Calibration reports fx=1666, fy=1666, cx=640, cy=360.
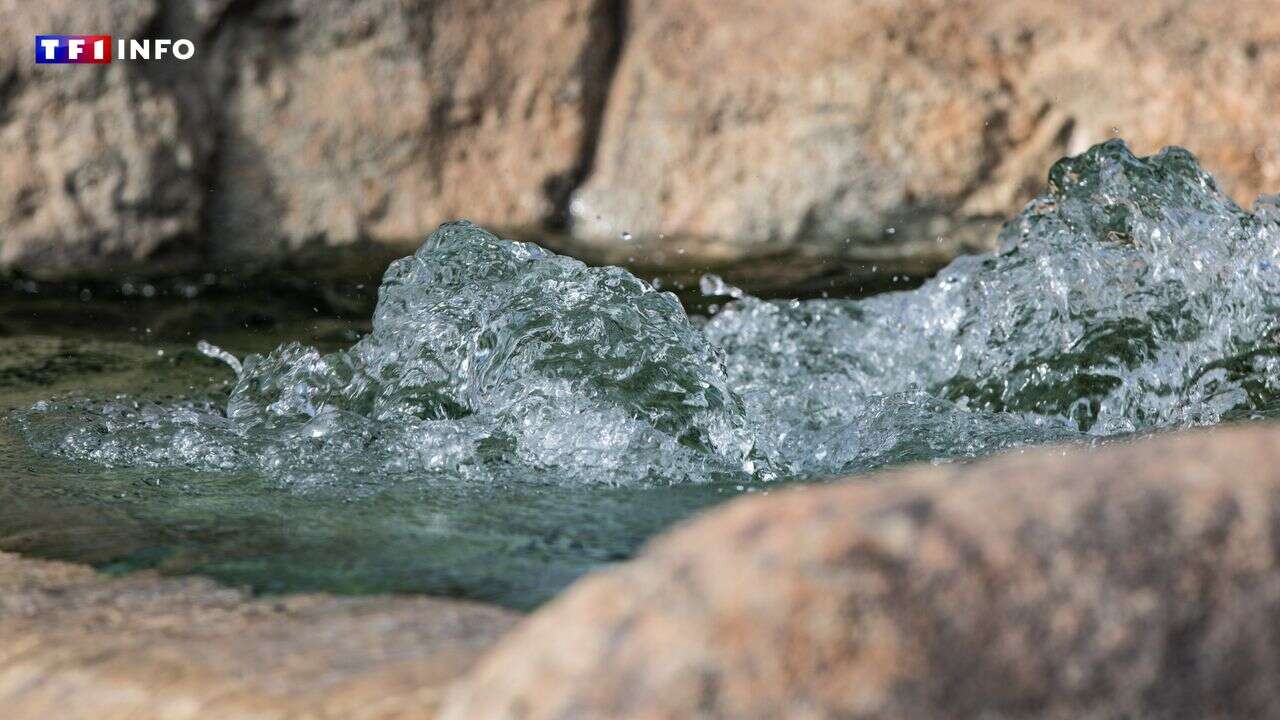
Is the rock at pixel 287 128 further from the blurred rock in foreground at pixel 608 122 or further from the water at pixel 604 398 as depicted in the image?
the water at pixel 604 398

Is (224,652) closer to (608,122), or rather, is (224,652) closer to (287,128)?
(287,128)

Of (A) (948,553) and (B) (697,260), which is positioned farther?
(B) (697,260)

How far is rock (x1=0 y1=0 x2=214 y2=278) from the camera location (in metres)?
4.66

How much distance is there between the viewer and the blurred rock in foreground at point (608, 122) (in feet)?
15.5

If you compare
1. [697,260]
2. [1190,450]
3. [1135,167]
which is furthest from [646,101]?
[1190,450]

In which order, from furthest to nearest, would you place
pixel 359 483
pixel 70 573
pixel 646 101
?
1. pixel 646 101
2. pixel 359 483
3. pixel 70 573

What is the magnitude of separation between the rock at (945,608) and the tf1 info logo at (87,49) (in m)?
4.03

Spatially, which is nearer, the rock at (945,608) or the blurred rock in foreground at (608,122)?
the rock at (945,608)

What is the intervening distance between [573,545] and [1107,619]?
1.01 meters

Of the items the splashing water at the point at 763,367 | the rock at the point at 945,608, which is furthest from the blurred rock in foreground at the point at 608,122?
the rock at the point at 945,608

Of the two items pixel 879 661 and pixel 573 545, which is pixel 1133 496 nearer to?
pixel 879 661

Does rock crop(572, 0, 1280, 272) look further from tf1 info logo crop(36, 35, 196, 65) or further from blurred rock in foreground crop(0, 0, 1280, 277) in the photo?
tf1 info logo crop(36, 35, 196, 65)

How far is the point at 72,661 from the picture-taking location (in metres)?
1.55

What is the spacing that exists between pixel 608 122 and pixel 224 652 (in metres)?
3.85
